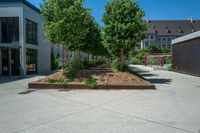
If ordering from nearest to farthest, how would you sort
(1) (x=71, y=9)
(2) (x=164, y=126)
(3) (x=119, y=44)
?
(2) (x=164, y=126), (1) (x=71, y=9), (3) (x=119, y=44)

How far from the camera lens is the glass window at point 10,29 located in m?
22.1

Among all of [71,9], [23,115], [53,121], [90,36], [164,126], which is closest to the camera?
[164,126]

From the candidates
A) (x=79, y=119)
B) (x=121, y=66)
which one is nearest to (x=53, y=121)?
(x=79, y=119)

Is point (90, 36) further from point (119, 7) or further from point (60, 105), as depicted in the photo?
point (60, 105)

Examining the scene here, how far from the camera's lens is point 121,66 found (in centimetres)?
1619

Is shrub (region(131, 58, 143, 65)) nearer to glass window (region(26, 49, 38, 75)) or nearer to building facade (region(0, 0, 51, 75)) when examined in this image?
glass window (region(26, 49, 38, 75))

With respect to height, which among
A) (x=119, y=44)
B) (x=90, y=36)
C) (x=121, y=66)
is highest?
(x=90, y=36)

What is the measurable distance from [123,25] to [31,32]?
1318 cm

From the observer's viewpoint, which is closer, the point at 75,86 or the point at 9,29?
the point at 75,86

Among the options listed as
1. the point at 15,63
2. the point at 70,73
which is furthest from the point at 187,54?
the point at 15,63

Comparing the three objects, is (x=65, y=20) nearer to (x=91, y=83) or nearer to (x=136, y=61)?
(x=91, y=83)

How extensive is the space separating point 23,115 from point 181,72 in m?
23.3

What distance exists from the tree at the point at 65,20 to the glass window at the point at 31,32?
907 centimetres

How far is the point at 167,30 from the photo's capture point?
331ft
